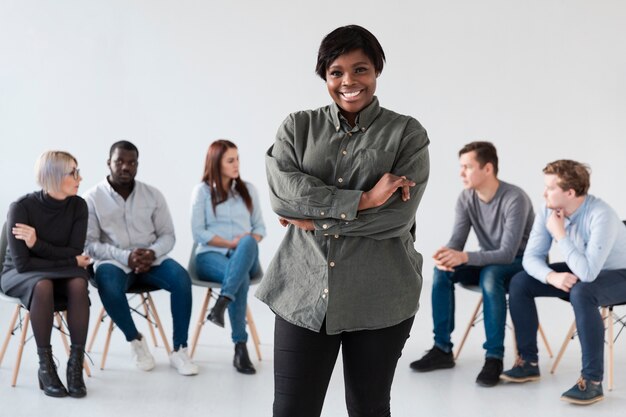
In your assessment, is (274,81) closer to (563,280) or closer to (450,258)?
(450,258)

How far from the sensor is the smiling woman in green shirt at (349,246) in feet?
6.91

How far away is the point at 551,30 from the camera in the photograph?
656 centimetres

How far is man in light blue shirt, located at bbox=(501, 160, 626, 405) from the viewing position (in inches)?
149

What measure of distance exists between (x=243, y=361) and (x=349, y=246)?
7.28ft

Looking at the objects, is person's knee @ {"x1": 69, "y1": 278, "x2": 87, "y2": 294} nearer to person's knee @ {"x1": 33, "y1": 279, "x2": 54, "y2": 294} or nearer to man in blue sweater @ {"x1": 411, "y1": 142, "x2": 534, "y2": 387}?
person's knee @ {"x1": 33, "y1": 279, "x2": 54, "y2": 294}

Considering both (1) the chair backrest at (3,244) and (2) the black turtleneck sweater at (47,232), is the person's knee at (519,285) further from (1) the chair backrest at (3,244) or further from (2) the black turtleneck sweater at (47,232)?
(1) the chair backrest at (3,244)

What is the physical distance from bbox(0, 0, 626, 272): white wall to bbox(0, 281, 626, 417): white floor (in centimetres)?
216

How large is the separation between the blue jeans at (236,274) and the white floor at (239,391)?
0.76 ft

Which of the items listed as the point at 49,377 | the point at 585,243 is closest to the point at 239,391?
the point at 49,377

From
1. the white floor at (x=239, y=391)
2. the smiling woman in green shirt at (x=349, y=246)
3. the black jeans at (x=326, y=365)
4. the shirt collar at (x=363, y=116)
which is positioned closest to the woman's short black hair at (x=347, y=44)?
the smiling woman in green shirt at (x=349, y=246)

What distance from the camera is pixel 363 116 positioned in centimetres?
218

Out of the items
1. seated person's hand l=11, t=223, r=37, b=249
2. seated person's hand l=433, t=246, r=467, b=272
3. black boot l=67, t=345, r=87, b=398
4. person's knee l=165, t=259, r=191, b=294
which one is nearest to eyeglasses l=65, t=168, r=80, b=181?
seated person's hand l=11, t=223, r=37, b=249

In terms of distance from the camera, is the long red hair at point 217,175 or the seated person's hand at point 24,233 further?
the long red hair at point 217,175

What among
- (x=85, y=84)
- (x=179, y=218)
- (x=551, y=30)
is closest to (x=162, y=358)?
(x=179, y=218)
